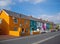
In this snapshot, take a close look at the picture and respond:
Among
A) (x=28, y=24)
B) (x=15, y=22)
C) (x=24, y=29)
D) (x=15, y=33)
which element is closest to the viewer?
(x=15, y=33)

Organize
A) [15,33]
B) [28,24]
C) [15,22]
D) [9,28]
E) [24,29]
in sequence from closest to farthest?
[15,33] < [9,28] < [15,22] < [24,29] < [28,24]

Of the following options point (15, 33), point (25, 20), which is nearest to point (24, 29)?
point (25, 20)

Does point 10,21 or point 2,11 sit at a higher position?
point 2,11

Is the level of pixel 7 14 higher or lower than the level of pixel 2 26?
higher

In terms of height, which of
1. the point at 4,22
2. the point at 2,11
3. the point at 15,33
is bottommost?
the point at 15,33

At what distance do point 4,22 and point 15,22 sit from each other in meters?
4.74

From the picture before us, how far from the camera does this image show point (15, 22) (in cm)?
5550

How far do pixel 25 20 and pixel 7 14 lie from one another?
13.7 m

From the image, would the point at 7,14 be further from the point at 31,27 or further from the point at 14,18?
the point at 31,27

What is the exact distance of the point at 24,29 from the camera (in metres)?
62.4

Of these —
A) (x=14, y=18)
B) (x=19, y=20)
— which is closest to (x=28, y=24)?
(x=19, y=20)

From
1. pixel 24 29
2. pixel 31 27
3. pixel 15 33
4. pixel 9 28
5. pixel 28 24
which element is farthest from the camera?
pixel 31 27

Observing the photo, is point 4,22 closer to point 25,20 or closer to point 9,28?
point 9,28

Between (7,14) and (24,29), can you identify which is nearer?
(7,14)
